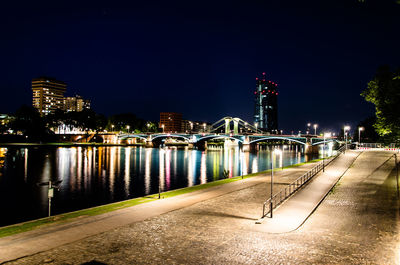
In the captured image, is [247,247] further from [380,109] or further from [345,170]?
[345,170]

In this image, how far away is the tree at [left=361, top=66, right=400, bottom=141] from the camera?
2006cm

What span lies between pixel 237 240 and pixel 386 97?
1910 cm

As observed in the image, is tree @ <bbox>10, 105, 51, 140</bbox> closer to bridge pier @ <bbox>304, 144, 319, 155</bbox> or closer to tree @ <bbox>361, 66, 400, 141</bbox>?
bridge pier @ <bbox>304, 144, 319, 155</bbox>

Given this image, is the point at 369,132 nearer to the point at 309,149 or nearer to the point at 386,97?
the point at 309,149

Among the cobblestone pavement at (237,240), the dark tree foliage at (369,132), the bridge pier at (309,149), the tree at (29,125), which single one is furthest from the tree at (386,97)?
the tree at (29,125)

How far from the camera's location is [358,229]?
1287cm

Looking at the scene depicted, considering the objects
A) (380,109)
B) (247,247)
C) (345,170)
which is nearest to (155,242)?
(247,247)

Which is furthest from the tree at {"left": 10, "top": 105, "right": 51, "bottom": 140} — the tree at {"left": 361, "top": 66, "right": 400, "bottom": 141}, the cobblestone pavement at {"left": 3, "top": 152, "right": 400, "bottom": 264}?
the tree at {"left": 361, "top": 66, "right": 400, "bottom": 141}

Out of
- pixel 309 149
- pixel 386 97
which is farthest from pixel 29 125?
pixel 386 97

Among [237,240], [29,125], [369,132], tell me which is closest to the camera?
[237,240]

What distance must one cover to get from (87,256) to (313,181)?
21.1m

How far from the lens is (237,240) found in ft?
37.3

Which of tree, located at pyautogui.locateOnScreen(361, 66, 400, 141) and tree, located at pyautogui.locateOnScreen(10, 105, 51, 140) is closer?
tree, located at pyautogui.locateOnScreen(361, 66, 400, 141)

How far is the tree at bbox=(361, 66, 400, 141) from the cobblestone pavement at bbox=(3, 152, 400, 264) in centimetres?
732
